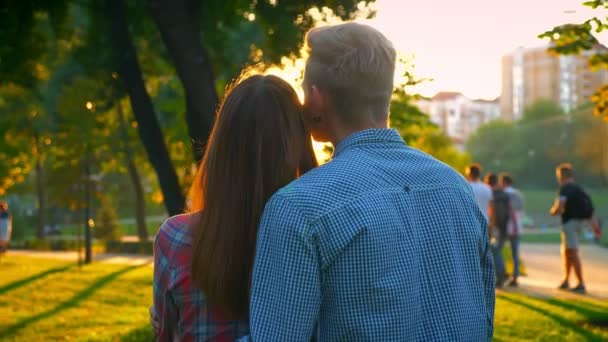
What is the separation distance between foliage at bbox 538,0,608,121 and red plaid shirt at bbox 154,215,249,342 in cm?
643

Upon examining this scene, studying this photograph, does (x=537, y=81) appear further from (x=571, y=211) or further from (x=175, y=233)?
(x=175, y=233)

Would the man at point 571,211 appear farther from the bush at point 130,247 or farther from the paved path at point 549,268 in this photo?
the bush at point 130,247

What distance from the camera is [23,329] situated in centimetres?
1073

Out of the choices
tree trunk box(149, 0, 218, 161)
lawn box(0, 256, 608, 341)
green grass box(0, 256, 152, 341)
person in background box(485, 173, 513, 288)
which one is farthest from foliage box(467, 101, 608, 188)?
tree trunk box(149, 0, 218, 161)

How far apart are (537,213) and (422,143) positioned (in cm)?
6660

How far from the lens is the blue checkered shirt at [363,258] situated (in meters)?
1.87

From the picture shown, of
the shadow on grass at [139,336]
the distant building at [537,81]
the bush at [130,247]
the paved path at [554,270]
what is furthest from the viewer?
the distant building at [537,81]

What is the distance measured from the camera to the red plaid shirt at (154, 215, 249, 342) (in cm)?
229

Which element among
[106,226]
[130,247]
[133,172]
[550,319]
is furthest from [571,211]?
[106,226]

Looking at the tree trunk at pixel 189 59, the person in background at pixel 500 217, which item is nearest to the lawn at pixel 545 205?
the person in background at pixel 500 217

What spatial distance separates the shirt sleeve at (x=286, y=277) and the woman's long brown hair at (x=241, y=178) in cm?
28

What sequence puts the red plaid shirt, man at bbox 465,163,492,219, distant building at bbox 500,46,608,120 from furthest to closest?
distant building at bbox 500,46,608,120 → man at bbox 465,163,492,219 → the red plaid shirt

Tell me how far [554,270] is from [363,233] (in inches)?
782

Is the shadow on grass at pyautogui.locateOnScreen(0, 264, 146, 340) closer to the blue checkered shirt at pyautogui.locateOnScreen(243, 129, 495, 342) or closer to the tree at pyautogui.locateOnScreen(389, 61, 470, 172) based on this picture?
the tree at pyautogui.locateOnScreen(389, 61, 470, 172)
